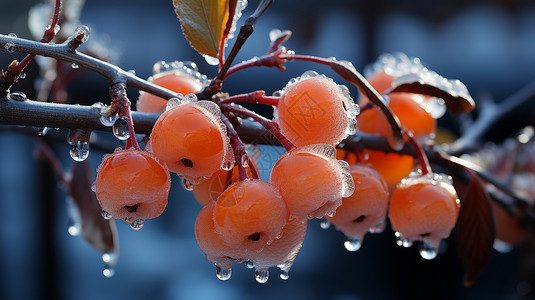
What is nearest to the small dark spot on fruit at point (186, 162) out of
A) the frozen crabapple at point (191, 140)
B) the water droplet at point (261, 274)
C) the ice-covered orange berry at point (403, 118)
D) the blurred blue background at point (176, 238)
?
the frozen crabapple at point (191, 140)

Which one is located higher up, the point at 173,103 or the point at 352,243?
the point at 173,103

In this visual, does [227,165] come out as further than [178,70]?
No

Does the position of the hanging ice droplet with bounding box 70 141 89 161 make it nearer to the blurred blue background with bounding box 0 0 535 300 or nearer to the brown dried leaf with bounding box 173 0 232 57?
the brown dried leaf with bounding box 173 0 232 57

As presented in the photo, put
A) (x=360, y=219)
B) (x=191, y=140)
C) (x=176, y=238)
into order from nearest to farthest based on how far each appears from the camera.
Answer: (x=191, y=140)
(x=360, y=219)
(x=176, y=238)

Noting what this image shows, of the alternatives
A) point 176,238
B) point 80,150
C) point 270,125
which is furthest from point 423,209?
point 176,238

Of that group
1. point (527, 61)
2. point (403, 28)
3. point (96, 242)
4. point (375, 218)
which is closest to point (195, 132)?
point (375, 218)

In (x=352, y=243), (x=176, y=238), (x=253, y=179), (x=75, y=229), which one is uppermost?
(x=253, y=179)

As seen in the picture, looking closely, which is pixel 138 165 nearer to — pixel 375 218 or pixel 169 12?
pixel 375 218

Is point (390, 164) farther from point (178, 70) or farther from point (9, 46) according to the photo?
point (9, 46)

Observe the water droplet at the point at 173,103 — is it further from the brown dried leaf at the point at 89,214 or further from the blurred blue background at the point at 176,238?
the blurred blue background at the point at 176,238
